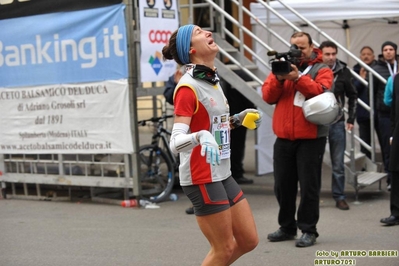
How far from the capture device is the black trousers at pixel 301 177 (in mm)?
6625

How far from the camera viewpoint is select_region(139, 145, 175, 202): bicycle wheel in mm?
9297

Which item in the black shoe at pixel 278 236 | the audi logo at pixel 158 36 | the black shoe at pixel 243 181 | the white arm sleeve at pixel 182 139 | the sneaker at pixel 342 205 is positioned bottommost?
the black shoe at pixel 243 181

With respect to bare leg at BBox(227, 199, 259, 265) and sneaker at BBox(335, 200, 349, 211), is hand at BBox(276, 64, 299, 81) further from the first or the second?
sneaker at BBox(335, 200, 349, 211)

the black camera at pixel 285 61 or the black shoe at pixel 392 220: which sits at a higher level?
the black camera at pixel 285 61

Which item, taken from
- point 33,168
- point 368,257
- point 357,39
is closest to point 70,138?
point 33,168

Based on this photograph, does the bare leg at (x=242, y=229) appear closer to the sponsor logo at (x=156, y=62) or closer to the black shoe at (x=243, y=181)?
the sponsor logo at (x=156, y=62)

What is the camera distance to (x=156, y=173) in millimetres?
9352

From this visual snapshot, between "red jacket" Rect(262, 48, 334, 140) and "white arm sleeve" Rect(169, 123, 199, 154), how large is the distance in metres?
2.40

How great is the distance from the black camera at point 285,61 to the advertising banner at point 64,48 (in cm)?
278

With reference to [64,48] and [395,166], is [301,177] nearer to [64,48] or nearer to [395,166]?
[395,166]

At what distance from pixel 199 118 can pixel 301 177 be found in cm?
237

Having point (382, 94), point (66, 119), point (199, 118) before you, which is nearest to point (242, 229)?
point (199, 118)

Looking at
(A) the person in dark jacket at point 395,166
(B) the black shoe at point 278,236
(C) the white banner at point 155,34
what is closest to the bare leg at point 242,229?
(B) the black shoe at point 278,236

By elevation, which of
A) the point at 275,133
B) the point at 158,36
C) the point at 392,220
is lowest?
the point at 392,220
